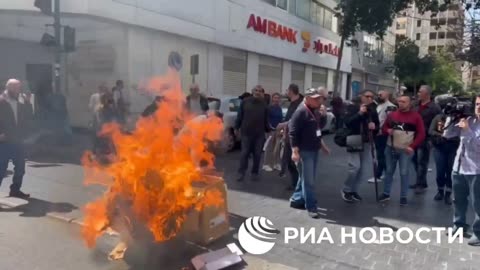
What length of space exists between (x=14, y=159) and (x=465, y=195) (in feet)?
18.9

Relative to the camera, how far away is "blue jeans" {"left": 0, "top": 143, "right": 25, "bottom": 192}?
597 centimetres

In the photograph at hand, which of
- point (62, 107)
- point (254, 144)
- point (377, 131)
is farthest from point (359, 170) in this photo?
point (62, 107)

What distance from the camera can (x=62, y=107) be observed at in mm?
10430

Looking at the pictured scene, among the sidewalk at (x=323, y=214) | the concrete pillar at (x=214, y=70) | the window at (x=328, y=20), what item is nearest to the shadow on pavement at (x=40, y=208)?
the sidewalk at (x=323, y=214)

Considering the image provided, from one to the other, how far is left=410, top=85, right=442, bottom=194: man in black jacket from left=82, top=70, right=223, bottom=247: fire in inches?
162

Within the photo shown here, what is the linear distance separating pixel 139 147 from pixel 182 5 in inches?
483

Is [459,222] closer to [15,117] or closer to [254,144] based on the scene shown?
[254,144]

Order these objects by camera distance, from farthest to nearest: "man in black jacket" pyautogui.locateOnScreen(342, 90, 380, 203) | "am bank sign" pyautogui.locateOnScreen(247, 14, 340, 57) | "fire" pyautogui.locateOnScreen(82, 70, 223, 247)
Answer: "am bank sign" pyautogui.locateOnScreen(247, 14, 340, 57), "man in black jacket" pyautogui.locateOnScreen(342, 90, 380, 203), "fire" pyautogui.locateOnScreen(82, 70, 223, 247)

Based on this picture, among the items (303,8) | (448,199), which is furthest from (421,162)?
(303,8)

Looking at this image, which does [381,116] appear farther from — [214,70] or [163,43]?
[214,70]

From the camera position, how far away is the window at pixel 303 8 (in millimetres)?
25706

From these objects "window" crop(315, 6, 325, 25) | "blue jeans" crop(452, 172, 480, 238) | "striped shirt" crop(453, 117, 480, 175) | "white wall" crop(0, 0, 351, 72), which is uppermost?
"window" crop(315, 6, 325, 25)

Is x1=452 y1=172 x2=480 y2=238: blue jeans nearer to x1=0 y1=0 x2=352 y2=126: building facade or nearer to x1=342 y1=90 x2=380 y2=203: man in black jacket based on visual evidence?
x1=342 y1=90 x2=380 y2=203: man in black jacket

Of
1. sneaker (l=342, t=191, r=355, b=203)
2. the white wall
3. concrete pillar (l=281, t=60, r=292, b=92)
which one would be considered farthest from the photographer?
concrete pillar (l=281, t=60, r=292, b=92)
